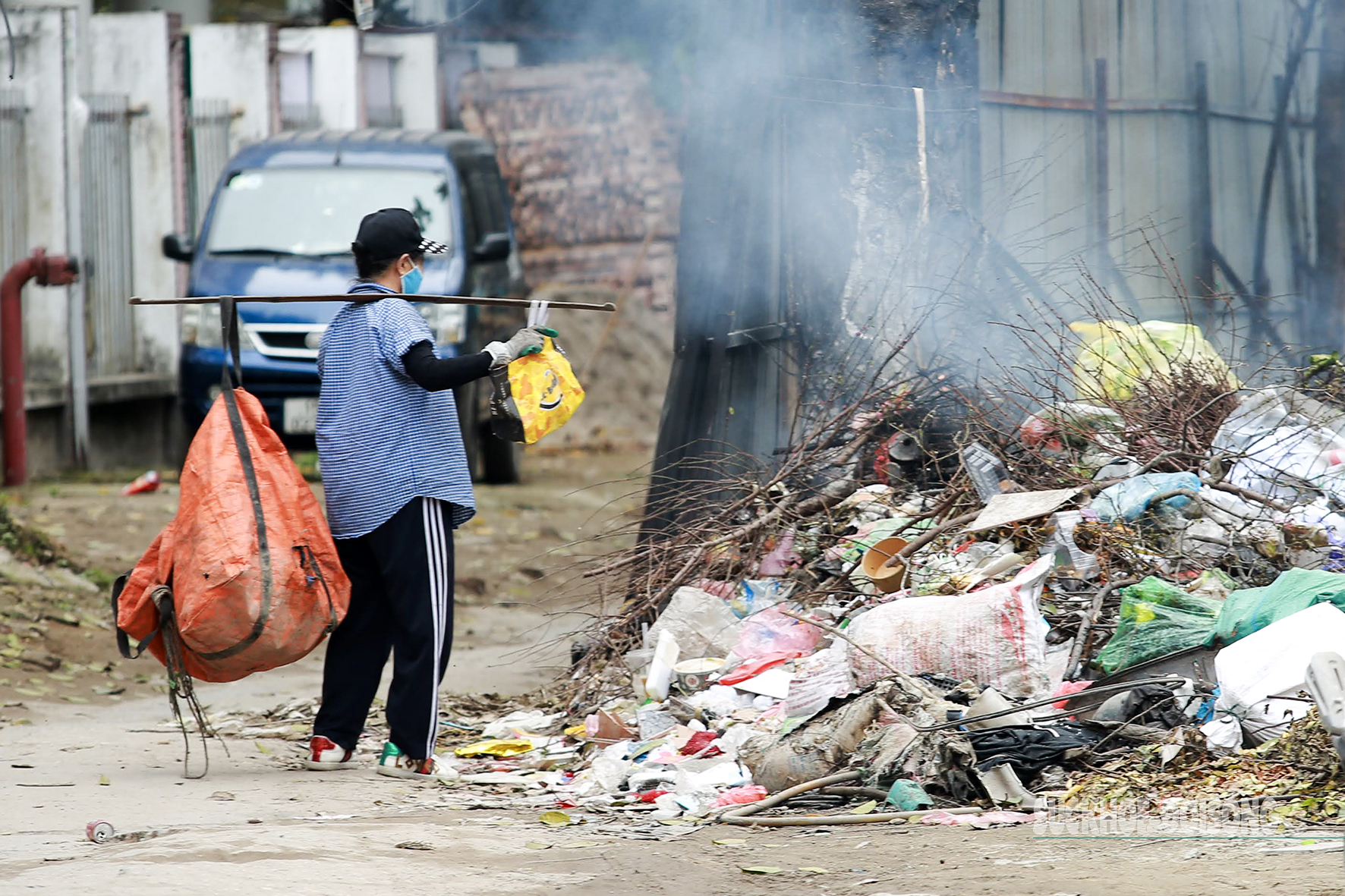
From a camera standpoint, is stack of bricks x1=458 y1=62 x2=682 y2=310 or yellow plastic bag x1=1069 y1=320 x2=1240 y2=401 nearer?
yellow plastic bag x1=1069 y1=320 x2=1240 y2=401

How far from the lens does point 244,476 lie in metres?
4.14

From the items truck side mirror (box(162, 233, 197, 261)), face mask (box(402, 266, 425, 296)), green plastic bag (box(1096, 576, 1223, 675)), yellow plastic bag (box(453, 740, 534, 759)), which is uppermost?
truck side mirror (box(162, 233, 197, 261))

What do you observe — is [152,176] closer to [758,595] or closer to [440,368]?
[758,595]

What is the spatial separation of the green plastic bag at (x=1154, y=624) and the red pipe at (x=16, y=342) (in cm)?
746

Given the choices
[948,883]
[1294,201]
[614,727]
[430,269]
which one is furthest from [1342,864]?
[430,269]

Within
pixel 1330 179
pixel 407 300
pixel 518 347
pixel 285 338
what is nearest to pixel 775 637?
pixel 518 347

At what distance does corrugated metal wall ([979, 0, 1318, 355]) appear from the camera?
6.61 m

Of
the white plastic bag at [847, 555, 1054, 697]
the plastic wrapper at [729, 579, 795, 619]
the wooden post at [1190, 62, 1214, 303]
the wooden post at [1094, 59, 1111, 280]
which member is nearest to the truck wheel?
the wooden post at [1094, 59, 1111, 280]

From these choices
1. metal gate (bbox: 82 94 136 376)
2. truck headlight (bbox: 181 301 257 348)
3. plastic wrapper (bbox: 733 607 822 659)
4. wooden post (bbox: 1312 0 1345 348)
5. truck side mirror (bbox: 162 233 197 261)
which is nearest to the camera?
plastic wrapper (bbox: 733 607 822 659)

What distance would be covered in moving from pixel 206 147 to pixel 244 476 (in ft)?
29.7

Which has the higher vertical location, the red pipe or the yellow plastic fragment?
the red pipe

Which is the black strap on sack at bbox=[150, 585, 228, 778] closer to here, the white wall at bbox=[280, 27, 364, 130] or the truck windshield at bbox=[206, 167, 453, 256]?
the truck windshield at bbox=[206, 167, 453, 256]

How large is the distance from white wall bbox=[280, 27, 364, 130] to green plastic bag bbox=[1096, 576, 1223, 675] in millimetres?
10370

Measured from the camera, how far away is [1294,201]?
25.3ft
